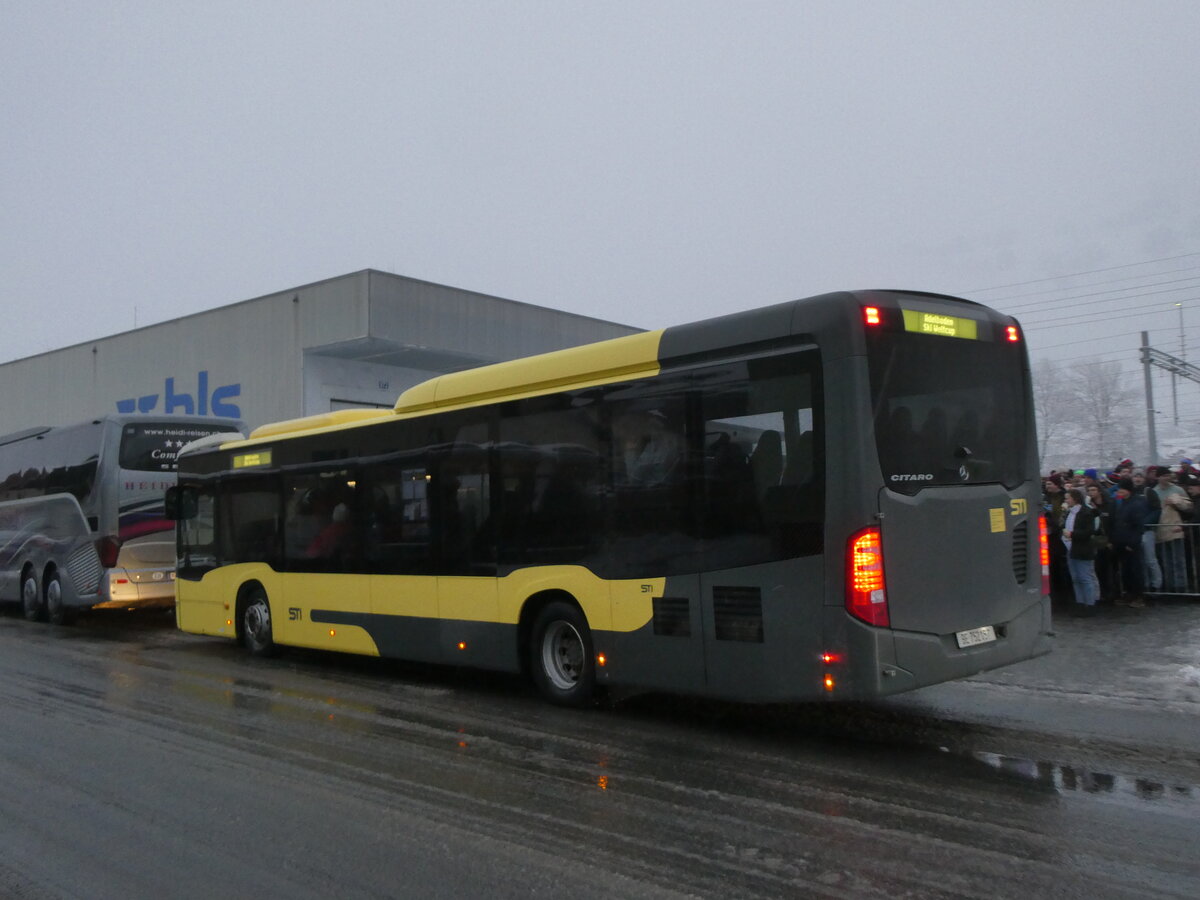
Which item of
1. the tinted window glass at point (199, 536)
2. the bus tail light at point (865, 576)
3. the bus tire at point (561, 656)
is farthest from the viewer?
the tinted window glass at point (199, 536)

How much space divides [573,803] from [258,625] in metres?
8.32

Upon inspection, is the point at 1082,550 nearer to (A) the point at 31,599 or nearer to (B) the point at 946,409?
(B) the point at 946,409

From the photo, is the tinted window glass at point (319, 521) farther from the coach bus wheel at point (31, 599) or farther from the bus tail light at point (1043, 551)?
the coach bus wheel at point (31, 599)

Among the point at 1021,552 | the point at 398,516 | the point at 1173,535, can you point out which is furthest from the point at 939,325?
the point at 1173,535

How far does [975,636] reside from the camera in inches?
288

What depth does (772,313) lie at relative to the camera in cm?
732

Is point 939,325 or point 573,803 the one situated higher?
point 939,325

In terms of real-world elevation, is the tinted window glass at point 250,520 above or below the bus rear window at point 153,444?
below

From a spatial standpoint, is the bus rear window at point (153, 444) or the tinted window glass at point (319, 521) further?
the bus rear window at point (153, 444)

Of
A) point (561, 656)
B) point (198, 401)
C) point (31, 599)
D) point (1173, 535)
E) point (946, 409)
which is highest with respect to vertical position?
point (198, 401)

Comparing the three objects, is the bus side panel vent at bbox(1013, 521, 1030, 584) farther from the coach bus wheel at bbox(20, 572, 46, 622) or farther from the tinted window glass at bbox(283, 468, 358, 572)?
the coach bus wheel at bbox(20, 572, 46, 622)

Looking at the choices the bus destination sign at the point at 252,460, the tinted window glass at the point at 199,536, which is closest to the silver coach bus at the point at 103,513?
the tinted window glass at the point at 199,536

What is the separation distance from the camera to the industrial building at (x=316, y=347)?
27.5m

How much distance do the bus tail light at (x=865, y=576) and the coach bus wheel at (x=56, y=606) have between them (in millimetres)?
15328
